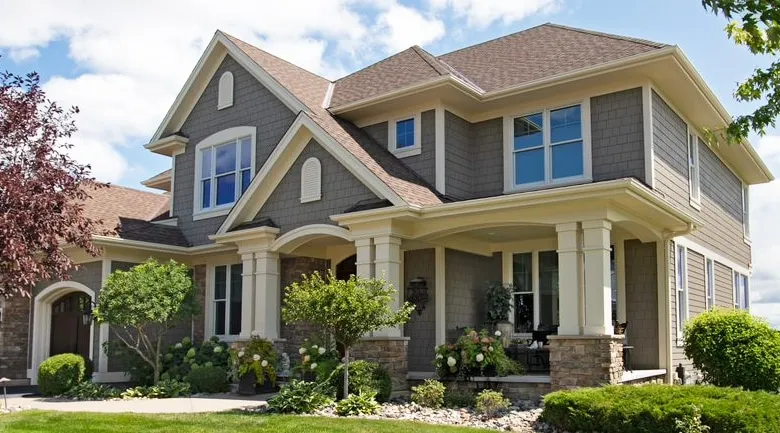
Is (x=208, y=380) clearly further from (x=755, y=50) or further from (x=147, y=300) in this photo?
(x=755, y=50)

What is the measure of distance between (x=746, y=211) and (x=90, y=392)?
19.3 metres

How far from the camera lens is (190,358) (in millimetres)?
17969

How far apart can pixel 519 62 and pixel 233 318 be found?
9.25 meters

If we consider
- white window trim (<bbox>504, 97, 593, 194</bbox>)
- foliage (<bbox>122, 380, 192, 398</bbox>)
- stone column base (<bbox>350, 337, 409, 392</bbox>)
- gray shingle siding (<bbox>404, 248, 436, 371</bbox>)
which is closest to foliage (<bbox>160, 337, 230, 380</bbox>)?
foliage (<bbox>122, 380, 192, 398</bbox>)

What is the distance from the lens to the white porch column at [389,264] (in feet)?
48.2

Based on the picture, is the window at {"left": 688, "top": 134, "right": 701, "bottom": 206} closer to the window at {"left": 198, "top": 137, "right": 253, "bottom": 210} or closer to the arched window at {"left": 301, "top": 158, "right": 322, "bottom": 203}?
the arched window at {"left": 301, "top": 158, "right": 322, "bottom": 203}

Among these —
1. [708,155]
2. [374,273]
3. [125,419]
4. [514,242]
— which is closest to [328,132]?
[374,273]

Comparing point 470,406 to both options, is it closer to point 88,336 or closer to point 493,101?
point 493,101

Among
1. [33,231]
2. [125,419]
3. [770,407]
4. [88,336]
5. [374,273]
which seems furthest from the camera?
[88,336]

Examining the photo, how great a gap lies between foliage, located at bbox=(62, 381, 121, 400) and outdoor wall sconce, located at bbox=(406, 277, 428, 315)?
644cm

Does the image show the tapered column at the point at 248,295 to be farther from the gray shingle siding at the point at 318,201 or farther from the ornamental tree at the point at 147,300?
the ornamental tree at the point at 147,300

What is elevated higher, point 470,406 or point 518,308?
point 518,308

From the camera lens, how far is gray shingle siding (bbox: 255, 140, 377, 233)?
1584 centimetres

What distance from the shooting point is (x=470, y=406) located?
1305cm
